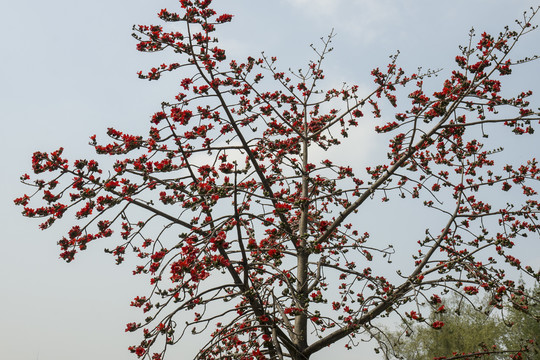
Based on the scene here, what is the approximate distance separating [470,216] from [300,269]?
10.2 feet

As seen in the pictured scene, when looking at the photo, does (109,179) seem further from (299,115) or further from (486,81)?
(486,81)

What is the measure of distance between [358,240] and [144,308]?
4.25 m

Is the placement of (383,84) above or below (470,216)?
above

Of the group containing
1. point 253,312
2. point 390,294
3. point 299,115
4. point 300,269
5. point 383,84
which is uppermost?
point 299,115

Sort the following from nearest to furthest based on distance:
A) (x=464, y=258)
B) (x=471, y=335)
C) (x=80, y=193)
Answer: (x=80, y=193) → (x=464, y=258) → (x=471, y=335)

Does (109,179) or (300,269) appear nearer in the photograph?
(109,179)

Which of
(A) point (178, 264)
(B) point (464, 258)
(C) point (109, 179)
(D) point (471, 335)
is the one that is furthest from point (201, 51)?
(D) point (471, 335)

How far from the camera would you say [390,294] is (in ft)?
23.7

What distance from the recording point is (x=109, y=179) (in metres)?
5.88

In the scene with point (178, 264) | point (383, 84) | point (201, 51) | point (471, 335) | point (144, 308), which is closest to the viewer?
point (178, 264)

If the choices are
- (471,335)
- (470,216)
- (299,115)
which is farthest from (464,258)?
(471,335)

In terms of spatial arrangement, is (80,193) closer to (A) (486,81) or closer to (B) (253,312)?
(B) (253,312)

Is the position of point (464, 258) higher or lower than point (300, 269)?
lower

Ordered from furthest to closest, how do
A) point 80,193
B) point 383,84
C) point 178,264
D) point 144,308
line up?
1. point 383,84
2. point 144,308
3. point 80,193
4. point 178,264
